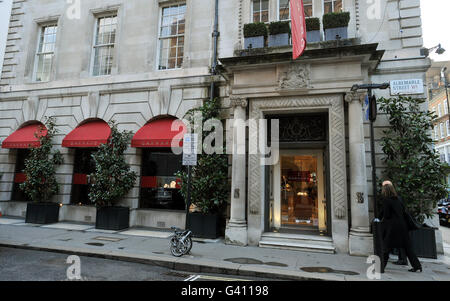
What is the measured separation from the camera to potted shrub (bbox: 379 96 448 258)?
7793mm

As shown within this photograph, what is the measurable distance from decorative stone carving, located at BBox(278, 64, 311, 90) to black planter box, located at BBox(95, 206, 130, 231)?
7.80 meters

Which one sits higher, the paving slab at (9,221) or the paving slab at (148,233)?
the paving slab at (9,221)

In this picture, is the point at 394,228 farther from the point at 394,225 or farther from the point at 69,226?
the point at 69,226

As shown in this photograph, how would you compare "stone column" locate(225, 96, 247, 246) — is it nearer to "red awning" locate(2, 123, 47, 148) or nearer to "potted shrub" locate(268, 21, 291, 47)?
"potted shrub" locate(268, 21, 291, 47)

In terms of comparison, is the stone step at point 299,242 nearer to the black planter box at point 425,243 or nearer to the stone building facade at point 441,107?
the black planter box at point 425,243

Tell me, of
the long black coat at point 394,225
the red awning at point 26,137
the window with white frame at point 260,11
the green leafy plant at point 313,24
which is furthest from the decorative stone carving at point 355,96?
the red awning at point 26,137

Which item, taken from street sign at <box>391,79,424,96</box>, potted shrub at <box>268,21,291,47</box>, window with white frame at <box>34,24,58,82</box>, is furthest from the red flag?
window with white frame at <box>34,24,58,82</box>

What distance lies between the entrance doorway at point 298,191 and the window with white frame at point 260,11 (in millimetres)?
5598

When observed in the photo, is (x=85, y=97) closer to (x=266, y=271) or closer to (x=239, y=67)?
(x=239, y=67)

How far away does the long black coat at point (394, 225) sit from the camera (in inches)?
253

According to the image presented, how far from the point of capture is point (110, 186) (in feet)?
35.2

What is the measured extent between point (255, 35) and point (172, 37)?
4294 millimetres
